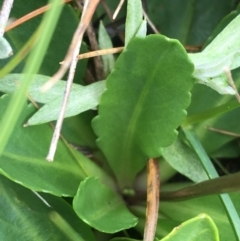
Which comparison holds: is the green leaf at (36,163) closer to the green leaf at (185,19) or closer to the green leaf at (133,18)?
the green leaf at (133,18)

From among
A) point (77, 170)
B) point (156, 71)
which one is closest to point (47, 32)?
point (156, 71)

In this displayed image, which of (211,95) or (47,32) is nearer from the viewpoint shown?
(47,32)

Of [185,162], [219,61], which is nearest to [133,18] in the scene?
[219,61]

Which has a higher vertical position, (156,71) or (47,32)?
(47,32)

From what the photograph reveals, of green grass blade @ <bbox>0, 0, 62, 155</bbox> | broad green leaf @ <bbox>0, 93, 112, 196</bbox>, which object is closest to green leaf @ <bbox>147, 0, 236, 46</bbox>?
broad green leaf @ <bbox>0, 93, 112, 196</bbox>

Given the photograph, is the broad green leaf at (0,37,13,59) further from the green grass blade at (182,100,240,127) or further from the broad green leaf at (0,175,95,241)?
the green grass blade at (182,100,240,127)

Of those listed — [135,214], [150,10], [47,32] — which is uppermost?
[47,32]

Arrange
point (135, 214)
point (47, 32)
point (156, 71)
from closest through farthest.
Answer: point (47, 32) < point (156, 71) < point (135, 214)

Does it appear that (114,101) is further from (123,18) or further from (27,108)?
(123,18)
